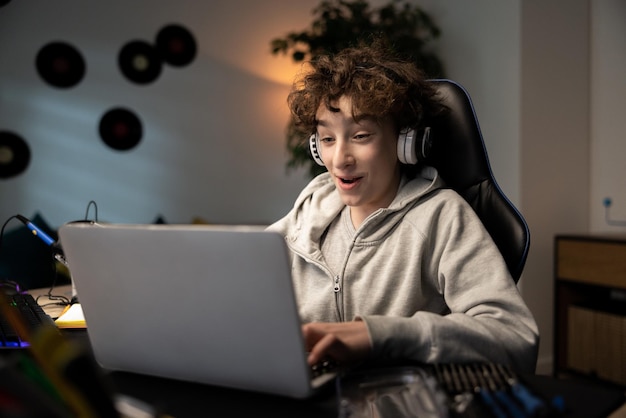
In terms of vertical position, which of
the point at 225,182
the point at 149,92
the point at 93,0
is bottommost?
the point at 225,182

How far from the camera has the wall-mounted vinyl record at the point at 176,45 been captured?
344 cm

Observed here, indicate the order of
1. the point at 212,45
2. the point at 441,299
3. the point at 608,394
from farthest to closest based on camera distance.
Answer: the point at 212,45 → the point at 441,299 → the point at 608,394

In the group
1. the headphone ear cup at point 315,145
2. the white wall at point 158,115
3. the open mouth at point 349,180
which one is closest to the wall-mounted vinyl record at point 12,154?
the white wall at point 158,115

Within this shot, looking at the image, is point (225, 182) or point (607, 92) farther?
point (225, 182)

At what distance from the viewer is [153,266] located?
0.66m

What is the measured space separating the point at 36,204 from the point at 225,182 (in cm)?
106

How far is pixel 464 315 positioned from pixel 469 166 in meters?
0.41

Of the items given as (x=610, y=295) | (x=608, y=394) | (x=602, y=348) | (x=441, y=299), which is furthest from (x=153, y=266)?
(x=610, y=295)

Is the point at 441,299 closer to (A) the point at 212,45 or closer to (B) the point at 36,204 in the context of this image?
(B) the point at 36,204

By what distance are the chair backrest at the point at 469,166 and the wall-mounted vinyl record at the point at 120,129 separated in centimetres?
248

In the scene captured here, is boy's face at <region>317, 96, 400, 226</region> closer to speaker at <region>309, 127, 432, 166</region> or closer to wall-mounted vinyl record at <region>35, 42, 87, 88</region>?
speaker at <region>309, 127, 432, 166</region>

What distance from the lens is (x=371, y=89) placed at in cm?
111

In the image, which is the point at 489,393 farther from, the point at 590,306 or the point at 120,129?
the point at 120,129

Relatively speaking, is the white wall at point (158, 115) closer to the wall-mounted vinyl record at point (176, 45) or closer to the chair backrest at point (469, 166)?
the wall-mounted vinyl record at point (176, 45)
